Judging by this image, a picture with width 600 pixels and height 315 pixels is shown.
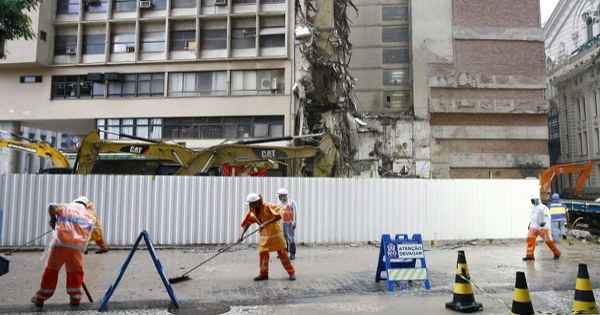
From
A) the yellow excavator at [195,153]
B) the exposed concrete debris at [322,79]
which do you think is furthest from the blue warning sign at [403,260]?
the exposed concrete debris at [322,79]

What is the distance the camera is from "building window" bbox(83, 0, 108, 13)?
31.7m

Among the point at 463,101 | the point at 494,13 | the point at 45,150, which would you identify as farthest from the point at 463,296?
the point at 494,13

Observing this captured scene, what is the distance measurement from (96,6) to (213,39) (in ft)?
27.3

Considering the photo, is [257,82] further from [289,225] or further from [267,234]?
[267,234]

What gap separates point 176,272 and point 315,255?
4.02m

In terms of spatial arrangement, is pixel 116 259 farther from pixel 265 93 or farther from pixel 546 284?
pixel 265 93

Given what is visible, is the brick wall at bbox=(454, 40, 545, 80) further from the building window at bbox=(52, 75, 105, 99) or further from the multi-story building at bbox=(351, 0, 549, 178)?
the building window at bbox=(52, 75, 105, 99)

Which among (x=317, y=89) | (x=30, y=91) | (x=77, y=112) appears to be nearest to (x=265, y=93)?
(x=317, y=89)

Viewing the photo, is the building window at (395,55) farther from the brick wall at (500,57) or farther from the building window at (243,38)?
the building window at (243,38)

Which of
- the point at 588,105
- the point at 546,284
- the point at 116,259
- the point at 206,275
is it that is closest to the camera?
the point at 546,284

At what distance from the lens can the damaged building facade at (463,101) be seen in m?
39.0

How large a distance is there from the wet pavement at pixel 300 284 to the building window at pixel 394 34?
3245cm

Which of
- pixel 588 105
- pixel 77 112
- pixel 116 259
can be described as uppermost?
pixel 588 105

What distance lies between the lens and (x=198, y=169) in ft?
48.2
